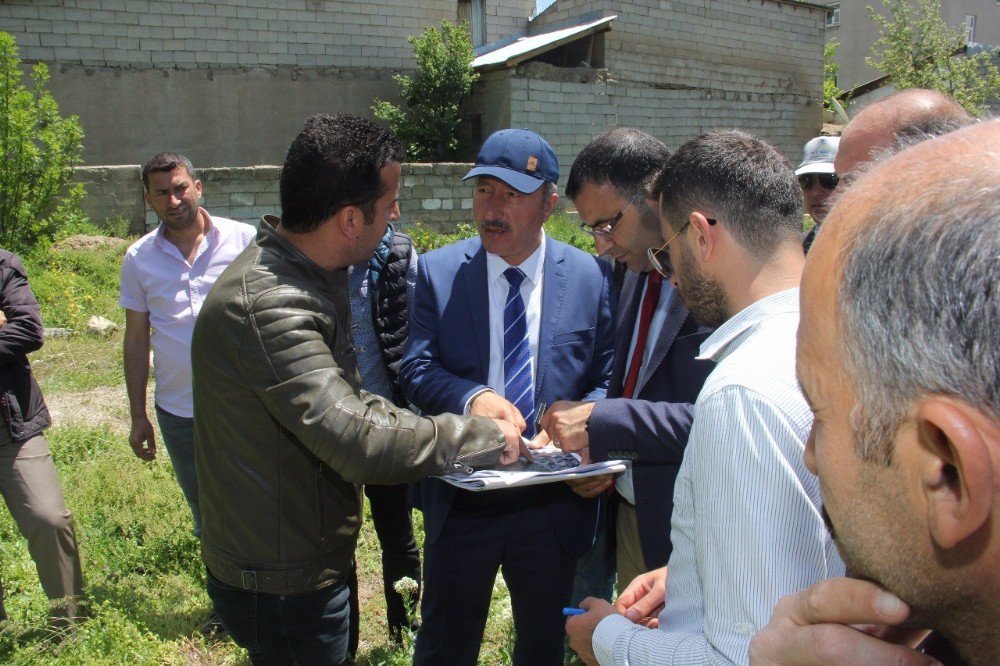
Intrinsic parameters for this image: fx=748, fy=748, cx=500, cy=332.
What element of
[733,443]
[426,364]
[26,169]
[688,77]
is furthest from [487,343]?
[688,77]

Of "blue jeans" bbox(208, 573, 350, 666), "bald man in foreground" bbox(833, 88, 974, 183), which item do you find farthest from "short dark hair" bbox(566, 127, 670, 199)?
"blue jeans" bbox(208, 573, 350, 666)

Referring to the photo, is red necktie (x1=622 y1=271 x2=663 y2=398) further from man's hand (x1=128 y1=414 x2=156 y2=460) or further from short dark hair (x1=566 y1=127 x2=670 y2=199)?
man's hand (x1=128 y1=414 x2=156 y2=460)

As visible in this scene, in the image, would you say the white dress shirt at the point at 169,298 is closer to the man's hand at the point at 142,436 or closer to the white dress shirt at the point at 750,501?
the man's hand at the point at 142,436

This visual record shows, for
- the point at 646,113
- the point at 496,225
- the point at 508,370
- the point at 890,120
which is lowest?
the point at 508,370

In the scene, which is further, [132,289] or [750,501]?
[132,289]

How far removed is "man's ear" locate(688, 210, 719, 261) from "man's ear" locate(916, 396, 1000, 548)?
43.3 inches

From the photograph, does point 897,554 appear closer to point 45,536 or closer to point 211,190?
point 45,536

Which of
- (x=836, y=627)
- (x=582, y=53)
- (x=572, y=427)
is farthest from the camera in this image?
(x=582, y=53)

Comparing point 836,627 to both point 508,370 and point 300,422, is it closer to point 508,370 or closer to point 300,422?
point 300,422

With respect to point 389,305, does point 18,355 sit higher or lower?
lower

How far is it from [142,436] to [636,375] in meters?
2.84

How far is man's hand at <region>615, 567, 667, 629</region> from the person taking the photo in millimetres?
1797

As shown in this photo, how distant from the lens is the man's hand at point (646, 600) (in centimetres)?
180

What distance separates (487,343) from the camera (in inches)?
110
